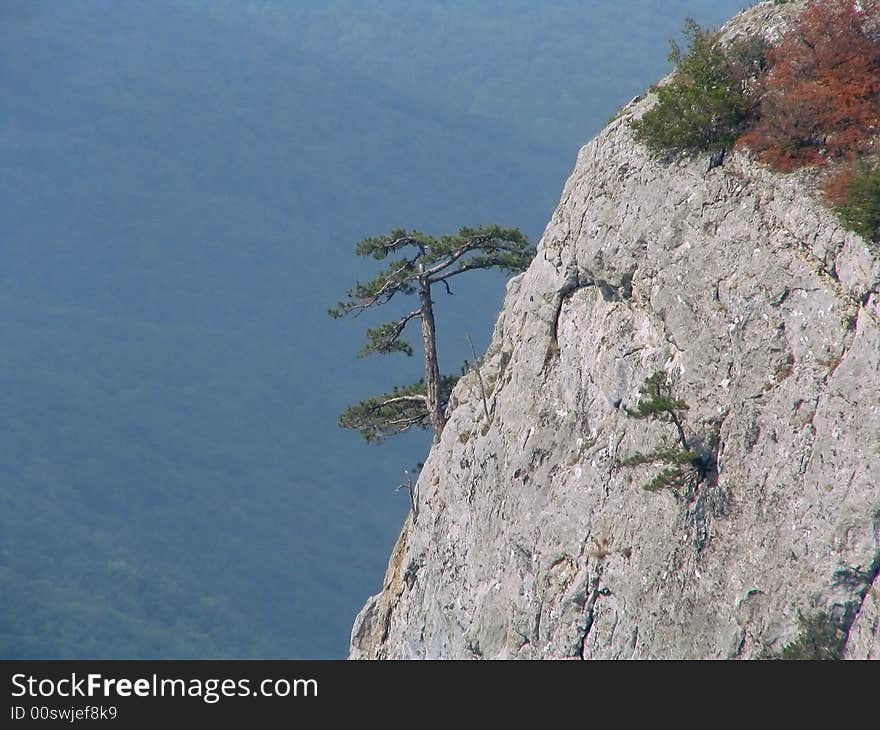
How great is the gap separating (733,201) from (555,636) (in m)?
8.08

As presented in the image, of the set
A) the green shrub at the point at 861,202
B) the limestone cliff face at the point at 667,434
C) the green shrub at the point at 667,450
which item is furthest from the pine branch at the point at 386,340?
the green shrub at the point at 861,202

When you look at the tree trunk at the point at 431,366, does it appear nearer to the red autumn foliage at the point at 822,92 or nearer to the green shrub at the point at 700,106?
the green shrub at the point at 700,106

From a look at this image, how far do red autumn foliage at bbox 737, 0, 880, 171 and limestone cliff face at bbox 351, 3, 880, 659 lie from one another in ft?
2.02

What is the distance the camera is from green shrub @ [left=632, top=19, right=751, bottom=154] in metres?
24.3

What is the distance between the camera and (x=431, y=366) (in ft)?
108

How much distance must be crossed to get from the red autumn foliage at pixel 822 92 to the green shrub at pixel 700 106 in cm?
51

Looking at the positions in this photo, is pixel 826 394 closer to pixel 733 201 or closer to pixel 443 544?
pixel 733 201

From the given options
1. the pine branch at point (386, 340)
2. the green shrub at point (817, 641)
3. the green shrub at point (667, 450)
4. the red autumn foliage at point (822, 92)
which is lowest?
the green shrub at point (817, 641)

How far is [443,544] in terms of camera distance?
93.8ft

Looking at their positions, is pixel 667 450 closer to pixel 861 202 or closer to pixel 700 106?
pixel 861 202

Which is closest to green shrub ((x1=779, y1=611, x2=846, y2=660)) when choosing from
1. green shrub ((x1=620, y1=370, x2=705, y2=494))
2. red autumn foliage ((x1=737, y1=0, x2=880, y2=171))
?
green shrub ((x1=620, y1=370, x2=705, y2=494))

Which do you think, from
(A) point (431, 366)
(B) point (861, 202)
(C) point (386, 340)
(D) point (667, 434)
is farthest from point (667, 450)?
(C) point (386, 340)

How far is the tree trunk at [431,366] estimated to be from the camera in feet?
108

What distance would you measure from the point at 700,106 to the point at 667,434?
600 cm
